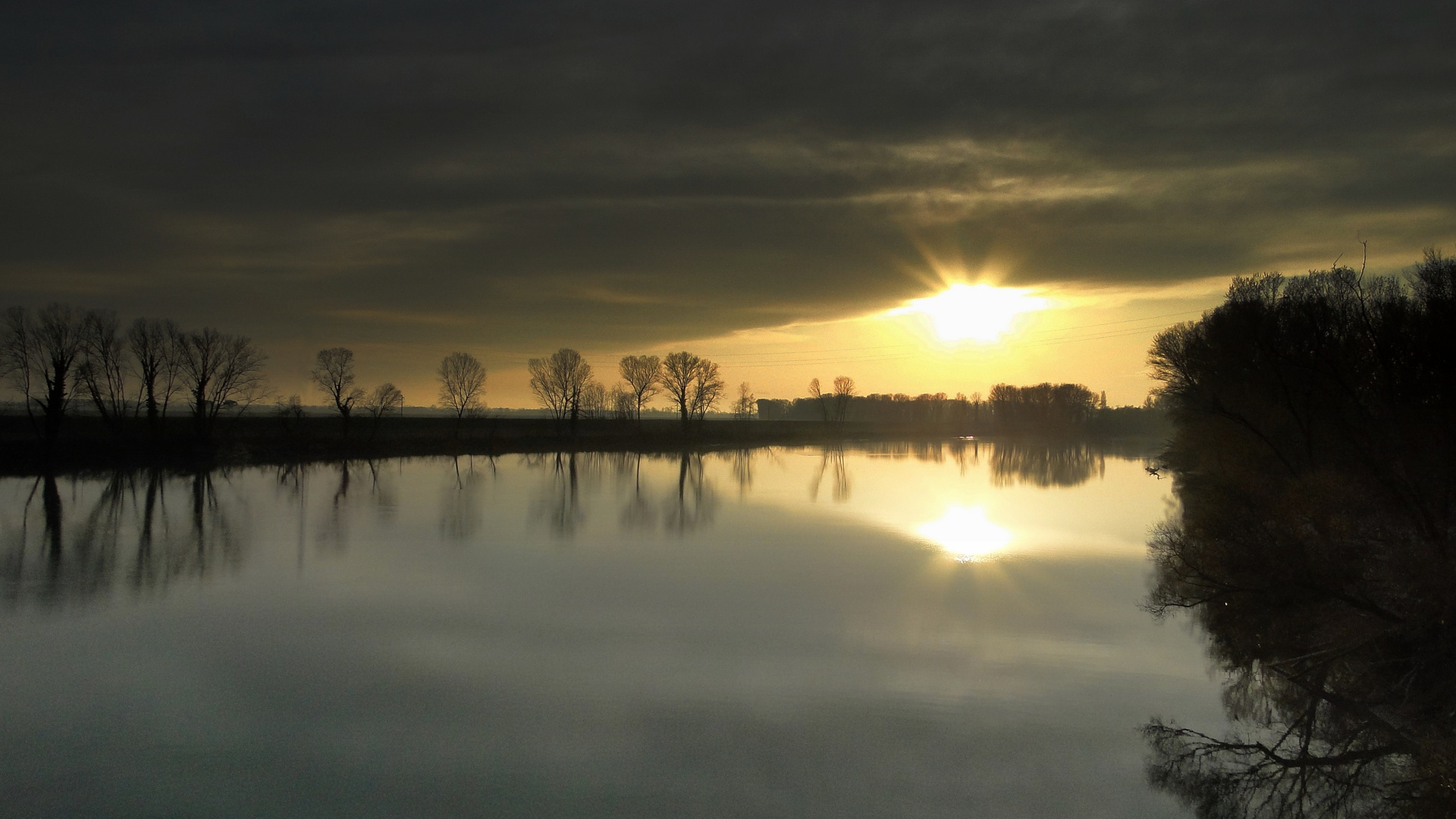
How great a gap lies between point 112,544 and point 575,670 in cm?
1278

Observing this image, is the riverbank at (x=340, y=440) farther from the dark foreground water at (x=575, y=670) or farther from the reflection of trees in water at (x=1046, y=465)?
the reflection of trees in water at (x=1046, y=465)

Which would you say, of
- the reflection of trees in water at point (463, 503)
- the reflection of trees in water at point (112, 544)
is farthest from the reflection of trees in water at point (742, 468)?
the reflection of trees in water at point (112, 544)

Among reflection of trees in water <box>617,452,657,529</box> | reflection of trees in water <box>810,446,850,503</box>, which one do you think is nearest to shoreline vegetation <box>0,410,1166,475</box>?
reflection of trees in water <box>810,446,850,503</box>

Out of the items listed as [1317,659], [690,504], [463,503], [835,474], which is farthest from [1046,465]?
[1317,659]

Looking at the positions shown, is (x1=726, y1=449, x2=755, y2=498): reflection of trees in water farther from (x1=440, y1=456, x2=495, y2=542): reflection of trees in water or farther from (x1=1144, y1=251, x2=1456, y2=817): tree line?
(x1=1144, y1=251, x2=1456, y2=817): tree line

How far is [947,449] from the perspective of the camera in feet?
228

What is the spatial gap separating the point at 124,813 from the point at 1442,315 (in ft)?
50.9

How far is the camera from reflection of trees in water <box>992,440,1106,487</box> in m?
38.7

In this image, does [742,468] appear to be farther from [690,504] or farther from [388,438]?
[388,438]

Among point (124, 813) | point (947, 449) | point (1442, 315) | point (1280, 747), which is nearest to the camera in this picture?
point (124, 813)

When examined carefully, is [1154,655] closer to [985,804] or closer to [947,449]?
[985,804]

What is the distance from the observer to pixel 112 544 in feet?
56.1

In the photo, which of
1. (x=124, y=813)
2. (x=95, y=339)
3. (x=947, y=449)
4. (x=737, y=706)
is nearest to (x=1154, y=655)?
(x=737, y=706)

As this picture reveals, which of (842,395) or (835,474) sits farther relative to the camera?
(842,395)
